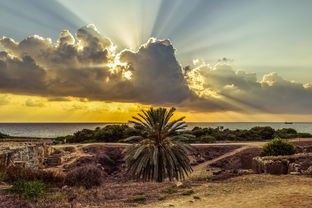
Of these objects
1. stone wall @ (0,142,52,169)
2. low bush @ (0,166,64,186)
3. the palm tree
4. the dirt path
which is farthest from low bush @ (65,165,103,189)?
the dirt path

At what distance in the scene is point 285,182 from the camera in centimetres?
1917

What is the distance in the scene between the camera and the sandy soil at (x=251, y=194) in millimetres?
15047

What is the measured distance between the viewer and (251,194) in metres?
16.8

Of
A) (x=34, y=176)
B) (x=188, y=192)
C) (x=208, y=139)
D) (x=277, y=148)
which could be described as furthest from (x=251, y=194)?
(x=208, y=139)

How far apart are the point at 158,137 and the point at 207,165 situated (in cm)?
1954

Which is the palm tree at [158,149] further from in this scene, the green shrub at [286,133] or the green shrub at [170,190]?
the green shrub at [286,133]

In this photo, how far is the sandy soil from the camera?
15.0 meters

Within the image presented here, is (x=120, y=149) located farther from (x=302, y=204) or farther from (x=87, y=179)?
(x=302, y=204)

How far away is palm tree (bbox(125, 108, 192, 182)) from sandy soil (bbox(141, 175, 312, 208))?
782 cm

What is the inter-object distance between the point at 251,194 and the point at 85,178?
303 inches

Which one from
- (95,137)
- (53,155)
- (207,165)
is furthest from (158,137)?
(95,137)

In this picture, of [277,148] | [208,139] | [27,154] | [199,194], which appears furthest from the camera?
[208,139]

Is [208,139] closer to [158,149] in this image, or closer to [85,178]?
[158,149]

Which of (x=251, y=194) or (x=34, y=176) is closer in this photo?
(x=251, y=194)
